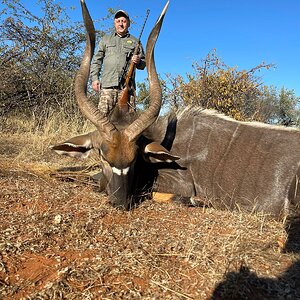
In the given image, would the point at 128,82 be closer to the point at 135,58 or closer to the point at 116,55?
the point at 135,58

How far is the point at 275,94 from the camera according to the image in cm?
1470

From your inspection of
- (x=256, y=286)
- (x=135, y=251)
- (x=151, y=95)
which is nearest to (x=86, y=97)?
(x=151, y=95)

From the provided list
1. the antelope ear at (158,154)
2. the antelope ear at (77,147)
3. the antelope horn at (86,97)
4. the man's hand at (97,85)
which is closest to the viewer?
the antelope horn at (86,97)

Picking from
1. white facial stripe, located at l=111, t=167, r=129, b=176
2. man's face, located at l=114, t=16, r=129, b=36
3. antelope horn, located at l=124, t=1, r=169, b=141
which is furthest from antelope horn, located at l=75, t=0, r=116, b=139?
man's face, located at l=114, t=16, r=129, b=36

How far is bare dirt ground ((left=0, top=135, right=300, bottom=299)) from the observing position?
6.63 feet

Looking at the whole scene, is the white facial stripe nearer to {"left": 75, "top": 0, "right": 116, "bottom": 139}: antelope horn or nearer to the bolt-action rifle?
{"left": 75, "top": 0, "right": 116, "bottom": 139}: antelope horn

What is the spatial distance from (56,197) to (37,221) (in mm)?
733

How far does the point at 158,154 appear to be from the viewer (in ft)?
13.3

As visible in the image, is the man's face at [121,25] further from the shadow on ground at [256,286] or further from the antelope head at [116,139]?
the shadow on ground at [256,286]

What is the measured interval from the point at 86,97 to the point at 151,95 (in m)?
0.74

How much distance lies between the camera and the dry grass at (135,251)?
6.64ft

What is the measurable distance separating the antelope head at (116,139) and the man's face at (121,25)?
4.18ft

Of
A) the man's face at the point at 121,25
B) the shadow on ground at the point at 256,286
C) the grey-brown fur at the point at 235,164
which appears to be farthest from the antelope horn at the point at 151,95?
the shadow on ground at the point at 256,286

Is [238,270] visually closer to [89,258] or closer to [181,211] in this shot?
[89,258]
